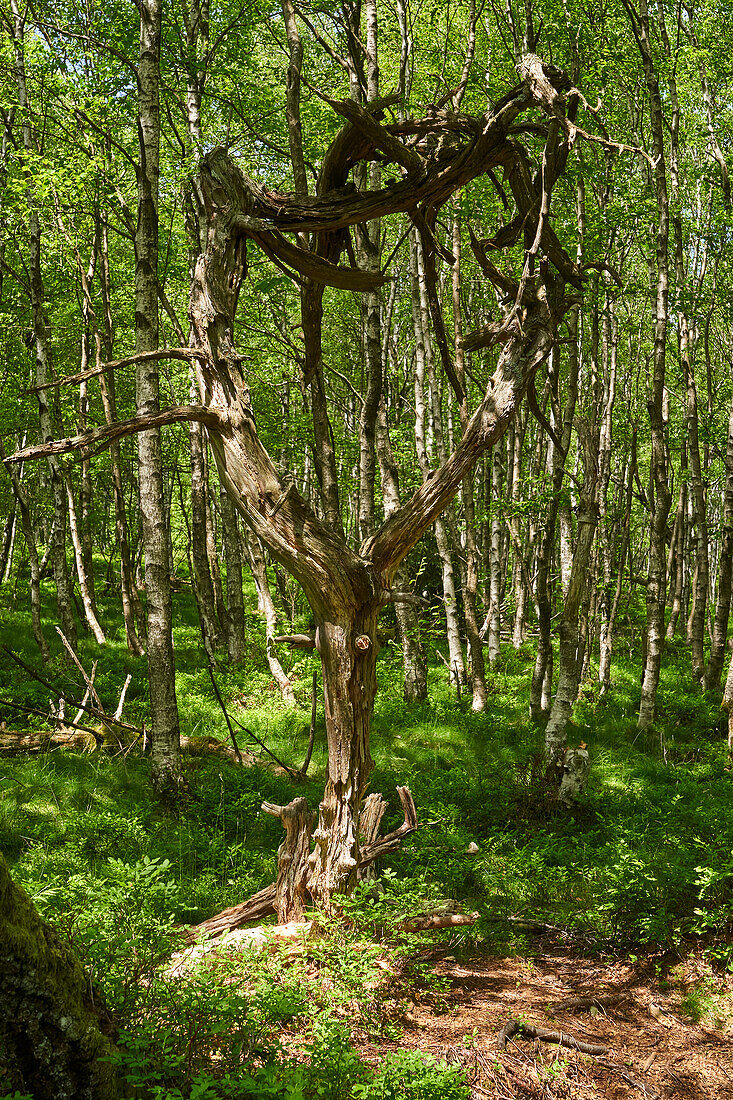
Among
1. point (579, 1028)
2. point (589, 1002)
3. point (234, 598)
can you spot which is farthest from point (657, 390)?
point (234, 598)

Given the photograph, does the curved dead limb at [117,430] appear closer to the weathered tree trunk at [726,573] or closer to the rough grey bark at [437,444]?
the rough grey bark at [437,444]

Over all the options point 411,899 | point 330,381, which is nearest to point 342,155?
point 411,899

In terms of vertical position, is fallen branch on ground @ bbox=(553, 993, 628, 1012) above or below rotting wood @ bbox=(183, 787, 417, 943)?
below

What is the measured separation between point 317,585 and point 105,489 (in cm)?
2166

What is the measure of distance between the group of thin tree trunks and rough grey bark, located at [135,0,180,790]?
31mm

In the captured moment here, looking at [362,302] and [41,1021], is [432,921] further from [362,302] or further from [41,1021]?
[362,302]

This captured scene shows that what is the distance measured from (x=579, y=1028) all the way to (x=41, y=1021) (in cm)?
308

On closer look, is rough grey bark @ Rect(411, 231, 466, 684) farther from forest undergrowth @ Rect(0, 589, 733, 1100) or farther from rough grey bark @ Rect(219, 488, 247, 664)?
rough grey bark @ Rect(219, 488, 247, 664)

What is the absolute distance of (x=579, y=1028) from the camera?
4.13 meters

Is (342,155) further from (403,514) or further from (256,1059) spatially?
(256,1059)

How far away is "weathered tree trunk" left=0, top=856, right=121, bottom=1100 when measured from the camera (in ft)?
7.88

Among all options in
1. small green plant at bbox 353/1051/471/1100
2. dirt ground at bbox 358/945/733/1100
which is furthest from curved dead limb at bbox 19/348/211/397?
dirt ground at bbox 358/945/733/1100

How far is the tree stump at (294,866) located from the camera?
14.9ft

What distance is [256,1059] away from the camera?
3422 mm
